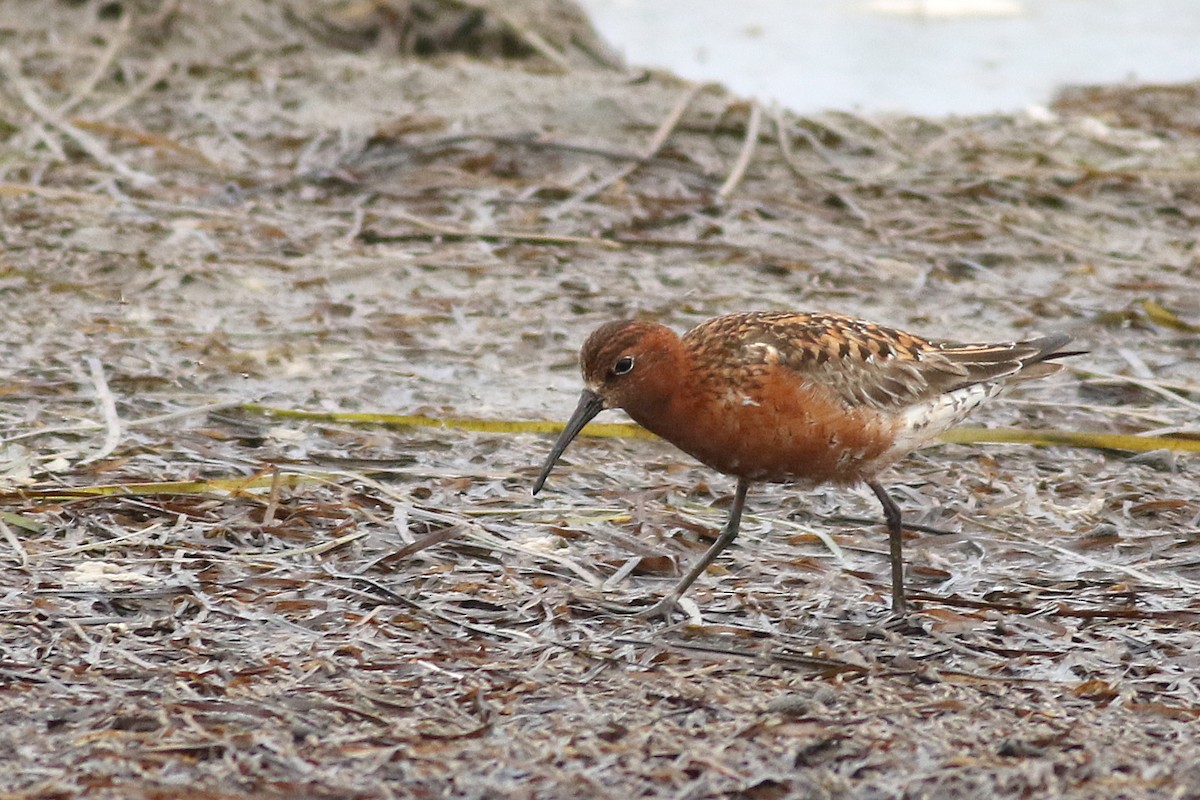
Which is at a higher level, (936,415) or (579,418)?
(936,415)

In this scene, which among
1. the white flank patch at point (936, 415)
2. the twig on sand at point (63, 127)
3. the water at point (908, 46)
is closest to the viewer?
the white flank patch at point (936, 415)

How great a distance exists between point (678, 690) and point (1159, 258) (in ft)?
17.7

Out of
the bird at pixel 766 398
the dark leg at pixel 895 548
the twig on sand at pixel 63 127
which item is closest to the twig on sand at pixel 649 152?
the twig on sand at pixel 63 127

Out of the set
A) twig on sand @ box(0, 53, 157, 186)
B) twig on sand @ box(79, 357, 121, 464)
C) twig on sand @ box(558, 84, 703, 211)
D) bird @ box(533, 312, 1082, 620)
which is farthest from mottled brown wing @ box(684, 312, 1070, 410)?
twig on sand @ box(0, 53, 157, 186)

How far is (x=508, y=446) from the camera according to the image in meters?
6.22

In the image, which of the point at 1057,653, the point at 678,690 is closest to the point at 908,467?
the point at 1057,653

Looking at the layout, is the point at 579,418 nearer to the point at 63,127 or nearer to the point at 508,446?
the point at 508,446

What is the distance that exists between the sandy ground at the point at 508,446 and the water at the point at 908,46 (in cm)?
153

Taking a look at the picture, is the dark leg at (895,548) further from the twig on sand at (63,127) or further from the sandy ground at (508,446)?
the twig on sand at (63,127)

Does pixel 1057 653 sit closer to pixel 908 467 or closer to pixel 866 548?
pixel 866 548

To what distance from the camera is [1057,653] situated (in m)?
4.68

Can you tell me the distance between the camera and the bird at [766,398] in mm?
4828

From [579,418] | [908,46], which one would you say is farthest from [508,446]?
[908,46]

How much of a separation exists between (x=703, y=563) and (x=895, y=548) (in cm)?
57
